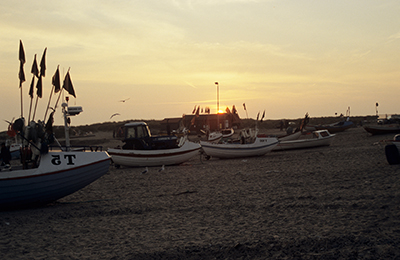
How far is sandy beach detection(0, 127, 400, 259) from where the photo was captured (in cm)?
597

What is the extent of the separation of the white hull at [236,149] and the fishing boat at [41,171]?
1286 cm

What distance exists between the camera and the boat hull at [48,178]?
8875 millimetres

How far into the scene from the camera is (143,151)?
19672 mm

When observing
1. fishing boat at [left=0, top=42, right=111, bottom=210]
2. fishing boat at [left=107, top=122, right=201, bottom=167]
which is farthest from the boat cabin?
fishing boat at [left=0, top=42, right=111, bottom=210]

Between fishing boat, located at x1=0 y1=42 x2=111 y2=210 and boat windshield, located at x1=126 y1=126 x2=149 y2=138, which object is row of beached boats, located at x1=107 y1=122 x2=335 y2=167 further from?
fishing boat, located at x1=0 y1=42 x2=111 y2=210

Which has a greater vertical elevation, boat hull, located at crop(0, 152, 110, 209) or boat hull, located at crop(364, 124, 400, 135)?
boat hull, located at crop(364, 124, 400, 135)

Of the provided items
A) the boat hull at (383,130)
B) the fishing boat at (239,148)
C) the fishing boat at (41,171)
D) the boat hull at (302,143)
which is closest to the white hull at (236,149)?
the fishing boat at (239,148)

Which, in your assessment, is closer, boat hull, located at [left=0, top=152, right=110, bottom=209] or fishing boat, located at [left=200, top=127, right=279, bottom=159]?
boat hull, located at [left=0, top=152, right=110, bottom=209]

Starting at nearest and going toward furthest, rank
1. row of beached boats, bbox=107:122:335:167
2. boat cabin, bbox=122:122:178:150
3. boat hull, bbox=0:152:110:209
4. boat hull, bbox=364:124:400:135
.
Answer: boat hull, bbox=0:152:110:209 → row of beached boats, bbox=107:122:335:167 → boat cabin, bbox=122:122:178:150 → boat hull, bbox=364:124:400:135

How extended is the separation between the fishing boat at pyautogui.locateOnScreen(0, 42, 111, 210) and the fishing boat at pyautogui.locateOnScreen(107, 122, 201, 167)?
9.79m

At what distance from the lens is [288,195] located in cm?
1005

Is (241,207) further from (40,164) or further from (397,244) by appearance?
(40,164)

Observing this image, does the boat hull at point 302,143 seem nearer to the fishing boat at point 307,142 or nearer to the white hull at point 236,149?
the fishing boat at point 307,142

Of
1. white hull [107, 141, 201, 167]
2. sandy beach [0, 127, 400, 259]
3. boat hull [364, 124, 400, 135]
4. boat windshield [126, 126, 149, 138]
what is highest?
boat windshield [126, 126, 149, 138]
